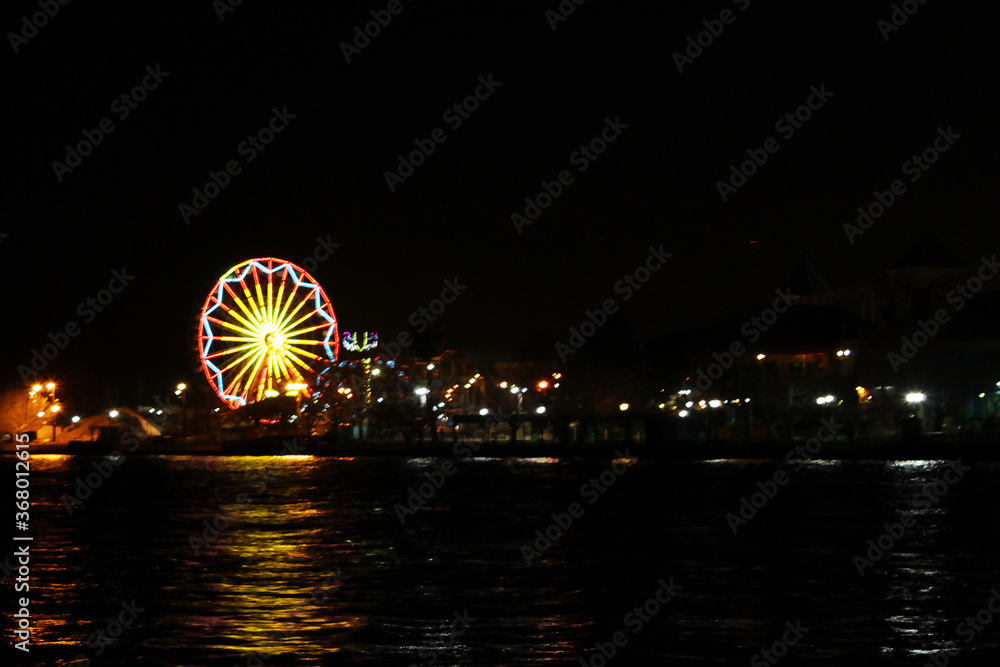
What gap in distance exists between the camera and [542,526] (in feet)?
79.3

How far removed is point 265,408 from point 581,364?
60.9 feet

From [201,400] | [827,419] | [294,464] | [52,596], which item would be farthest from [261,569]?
[201,400]

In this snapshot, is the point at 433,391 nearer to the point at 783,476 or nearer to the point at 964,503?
the point at 783,476
